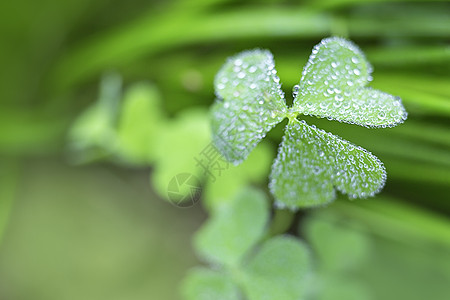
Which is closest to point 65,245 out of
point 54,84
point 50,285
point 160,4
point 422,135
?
point 50,285

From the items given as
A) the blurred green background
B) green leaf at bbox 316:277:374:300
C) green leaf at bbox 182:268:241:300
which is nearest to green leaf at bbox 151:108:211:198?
the blurred green background

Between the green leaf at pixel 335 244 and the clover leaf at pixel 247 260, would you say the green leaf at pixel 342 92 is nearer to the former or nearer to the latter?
the clover leaf at pixel 247 260

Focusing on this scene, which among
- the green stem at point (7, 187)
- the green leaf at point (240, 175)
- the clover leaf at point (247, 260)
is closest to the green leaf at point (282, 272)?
the clover leaf at point (247, 260)

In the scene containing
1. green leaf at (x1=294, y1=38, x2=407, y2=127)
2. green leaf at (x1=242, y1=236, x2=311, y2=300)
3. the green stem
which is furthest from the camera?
the green stem

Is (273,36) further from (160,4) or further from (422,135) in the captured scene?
(160,4)

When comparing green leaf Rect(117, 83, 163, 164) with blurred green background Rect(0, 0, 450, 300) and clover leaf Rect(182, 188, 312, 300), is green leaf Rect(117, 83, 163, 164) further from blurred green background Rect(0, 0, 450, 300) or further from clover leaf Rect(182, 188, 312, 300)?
clover leaf Rect(182, 188, 312, 300)

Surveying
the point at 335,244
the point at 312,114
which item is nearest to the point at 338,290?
the point at 335,244
